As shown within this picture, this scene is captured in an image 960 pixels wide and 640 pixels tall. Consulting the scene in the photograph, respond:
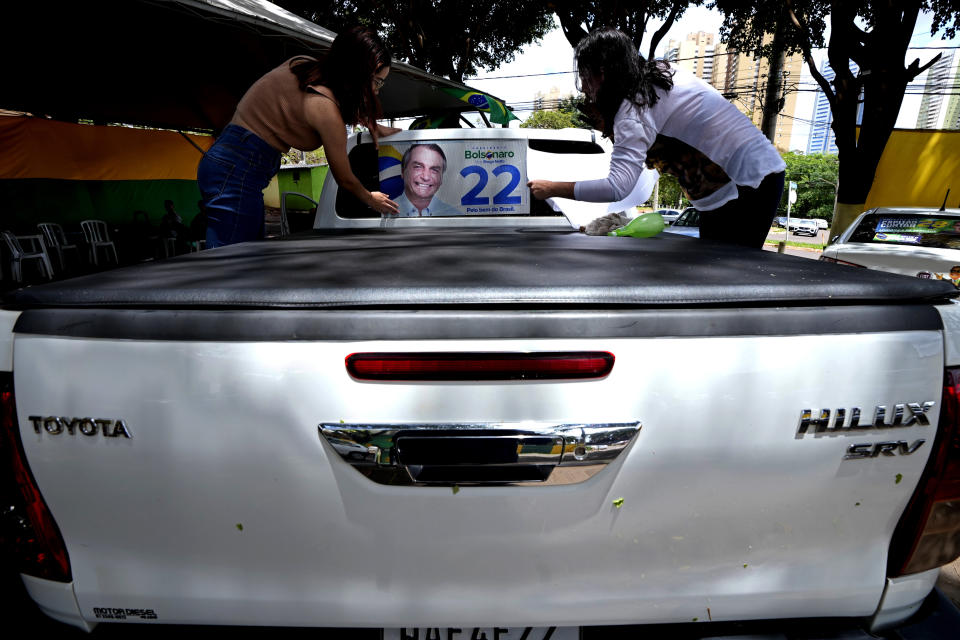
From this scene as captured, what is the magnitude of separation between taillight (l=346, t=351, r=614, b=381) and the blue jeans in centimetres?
231

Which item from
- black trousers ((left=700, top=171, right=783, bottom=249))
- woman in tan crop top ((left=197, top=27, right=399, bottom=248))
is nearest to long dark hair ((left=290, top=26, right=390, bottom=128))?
woman in tan crop top ((left=197, top=27, right=399, bottom=248))

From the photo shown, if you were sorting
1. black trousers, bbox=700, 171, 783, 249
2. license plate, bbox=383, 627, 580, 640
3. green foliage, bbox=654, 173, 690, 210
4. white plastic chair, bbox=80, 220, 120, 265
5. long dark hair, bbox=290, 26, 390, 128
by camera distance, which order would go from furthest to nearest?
green foliage, bbox=654, 173, 690, 210
white plastic chair, bbox=80, 220, 120, 265
black trousers, bbox=700, 171, 783, 249
long dark hair, bbox=290, 26, 390, 128
license plate, bbox=383, 627, 580, 640

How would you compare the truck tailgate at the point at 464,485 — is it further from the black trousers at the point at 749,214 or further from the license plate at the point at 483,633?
the black trousers at the point at 749,214

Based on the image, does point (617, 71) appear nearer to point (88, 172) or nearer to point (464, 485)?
point (464, 485)

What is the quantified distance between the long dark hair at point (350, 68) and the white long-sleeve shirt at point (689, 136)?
1116 millimetres

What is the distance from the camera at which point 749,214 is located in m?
2.69

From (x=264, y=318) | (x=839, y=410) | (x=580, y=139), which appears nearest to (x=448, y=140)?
(x=580, y=139)

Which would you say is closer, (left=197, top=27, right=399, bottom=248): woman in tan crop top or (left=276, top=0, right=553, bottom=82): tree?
(left=197, top=27, right=399, bottom=248): woman in tan crop top

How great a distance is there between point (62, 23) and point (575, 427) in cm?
861

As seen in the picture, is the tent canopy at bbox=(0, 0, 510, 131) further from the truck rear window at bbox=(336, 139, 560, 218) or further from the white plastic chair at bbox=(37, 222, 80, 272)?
the truck rear window at bbox=(336, 139, 560, 218)

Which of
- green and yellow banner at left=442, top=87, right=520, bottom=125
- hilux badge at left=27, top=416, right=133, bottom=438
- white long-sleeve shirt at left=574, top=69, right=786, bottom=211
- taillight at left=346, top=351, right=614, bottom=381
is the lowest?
hilux badge at left=27, top=416, right=133, bottom=438

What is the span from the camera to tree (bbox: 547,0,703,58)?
1021cm

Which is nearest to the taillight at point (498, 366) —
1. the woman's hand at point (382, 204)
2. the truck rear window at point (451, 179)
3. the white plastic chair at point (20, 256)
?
the woman's hand at point (382, 204)

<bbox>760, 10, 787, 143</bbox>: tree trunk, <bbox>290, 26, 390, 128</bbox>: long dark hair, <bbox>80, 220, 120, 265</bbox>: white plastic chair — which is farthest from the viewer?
<bbox>760, 10, 787, 143</bbox>: tree trunk
